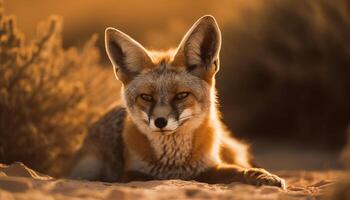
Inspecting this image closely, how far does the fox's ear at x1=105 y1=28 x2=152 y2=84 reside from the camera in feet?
19.3

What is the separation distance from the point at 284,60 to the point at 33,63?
4.26m

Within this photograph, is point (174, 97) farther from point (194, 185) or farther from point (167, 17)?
point (167, 17)

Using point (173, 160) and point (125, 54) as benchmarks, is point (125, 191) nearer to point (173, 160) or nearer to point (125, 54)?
point (173, 160)

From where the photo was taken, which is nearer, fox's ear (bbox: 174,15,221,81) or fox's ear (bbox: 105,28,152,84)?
fox's ear (bbox: 174,15,221,81)

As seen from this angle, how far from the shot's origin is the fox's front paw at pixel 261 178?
5137 millimetres

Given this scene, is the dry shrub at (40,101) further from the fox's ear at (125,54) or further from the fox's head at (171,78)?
the fox's head at (171,78)

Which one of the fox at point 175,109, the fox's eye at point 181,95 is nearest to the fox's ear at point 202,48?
Result: the fox at point 175,109

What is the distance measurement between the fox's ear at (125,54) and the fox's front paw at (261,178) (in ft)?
4.57

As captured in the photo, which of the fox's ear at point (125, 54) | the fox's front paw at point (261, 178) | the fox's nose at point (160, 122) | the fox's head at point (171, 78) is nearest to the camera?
the fox's front paw at point (261, 178)

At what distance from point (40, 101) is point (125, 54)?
1627mm

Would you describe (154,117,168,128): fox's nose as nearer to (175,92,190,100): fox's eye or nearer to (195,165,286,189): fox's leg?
(175,92,190,100): fox's eye

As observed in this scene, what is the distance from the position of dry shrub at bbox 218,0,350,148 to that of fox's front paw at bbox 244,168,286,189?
13.8 ft

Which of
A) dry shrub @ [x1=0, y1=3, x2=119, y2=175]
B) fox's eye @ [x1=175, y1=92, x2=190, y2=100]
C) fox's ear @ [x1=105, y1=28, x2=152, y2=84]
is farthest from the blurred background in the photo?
fox's eye @ [x1=175, y1=92, x2=190, y2=100]

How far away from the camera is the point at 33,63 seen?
277 inches
